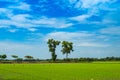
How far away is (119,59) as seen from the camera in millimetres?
119688

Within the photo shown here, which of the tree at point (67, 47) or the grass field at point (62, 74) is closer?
the grass field at point (62, 74)

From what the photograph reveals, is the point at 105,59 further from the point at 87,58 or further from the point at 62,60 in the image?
the point at 62,60

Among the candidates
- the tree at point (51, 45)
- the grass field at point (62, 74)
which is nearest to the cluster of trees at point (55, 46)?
the tree at point (51, 45)

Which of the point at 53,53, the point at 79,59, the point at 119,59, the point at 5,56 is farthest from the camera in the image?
the point at 5,56

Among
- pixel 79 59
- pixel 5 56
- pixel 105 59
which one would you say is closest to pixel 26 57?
pixel 5 56

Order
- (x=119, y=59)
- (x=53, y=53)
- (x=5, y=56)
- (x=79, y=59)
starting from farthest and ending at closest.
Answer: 1. (x=5, y=56)
2. (x=119, y=59)
3. (x=79, y=59)
4. (x=53, y=53)

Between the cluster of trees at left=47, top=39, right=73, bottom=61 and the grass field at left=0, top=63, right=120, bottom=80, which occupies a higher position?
the cluster of trees at left=47, top=39, right=73, bottom=61

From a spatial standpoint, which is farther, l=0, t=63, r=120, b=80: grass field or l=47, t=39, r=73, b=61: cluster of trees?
l=47, t=39, r=73, b=61: cluster of trees

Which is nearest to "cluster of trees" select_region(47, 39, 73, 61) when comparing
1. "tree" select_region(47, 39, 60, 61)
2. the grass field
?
"tree" select_region(47, 39, 60, 61)

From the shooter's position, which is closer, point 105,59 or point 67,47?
point 67,47

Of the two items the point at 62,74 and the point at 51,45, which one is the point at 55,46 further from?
the point at 62,74

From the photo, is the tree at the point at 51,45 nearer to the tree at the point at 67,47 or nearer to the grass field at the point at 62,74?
the tree at the point at 67,47

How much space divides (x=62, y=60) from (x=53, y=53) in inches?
263

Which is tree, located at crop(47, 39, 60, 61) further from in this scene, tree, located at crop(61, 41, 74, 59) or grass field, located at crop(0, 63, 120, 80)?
grass field, located at crop(0, 63, 120, 80)
